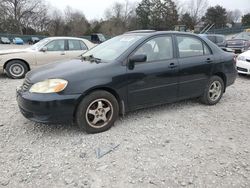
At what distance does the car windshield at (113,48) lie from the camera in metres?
4.58

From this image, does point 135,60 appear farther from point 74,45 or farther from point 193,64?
point 74,45

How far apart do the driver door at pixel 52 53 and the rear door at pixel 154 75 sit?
519 cm

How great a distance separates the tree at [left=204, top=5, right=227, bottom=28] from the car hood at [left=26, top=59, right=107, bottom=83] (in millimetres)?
70527

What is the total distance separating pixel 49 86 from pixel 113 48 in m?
1.47

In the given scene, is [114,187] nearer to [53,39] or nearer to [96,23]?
[53,39]

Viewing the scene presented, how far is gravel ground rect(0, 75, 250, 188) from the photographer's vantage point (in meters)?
3.12

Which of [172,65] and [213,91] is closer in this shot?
[172,65]

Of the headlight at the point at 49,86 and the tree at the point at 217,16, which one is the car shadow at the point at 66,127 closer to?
the headlight at the point at 49,86

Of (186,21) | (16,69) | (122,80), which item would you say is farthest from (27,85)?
(186,21)

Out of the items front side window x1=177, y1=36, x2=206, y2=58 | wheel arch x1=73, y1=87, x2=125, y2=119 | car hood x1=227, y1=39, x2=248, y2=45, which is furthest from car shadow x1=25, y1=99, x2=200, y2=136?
car hood x1=227, y1=39, x2=248, y2=45

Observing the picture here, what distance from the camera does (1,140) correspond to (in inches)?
159

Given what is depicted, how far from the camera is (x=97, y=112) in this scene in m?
4.21

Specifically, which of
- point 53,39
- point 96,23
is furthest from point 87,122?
point 96,23

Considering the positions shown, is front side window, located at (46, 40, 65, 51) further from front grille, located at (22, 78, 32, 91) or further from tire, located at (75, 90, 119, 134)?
tire, located at (75, 90, 119, 134)
